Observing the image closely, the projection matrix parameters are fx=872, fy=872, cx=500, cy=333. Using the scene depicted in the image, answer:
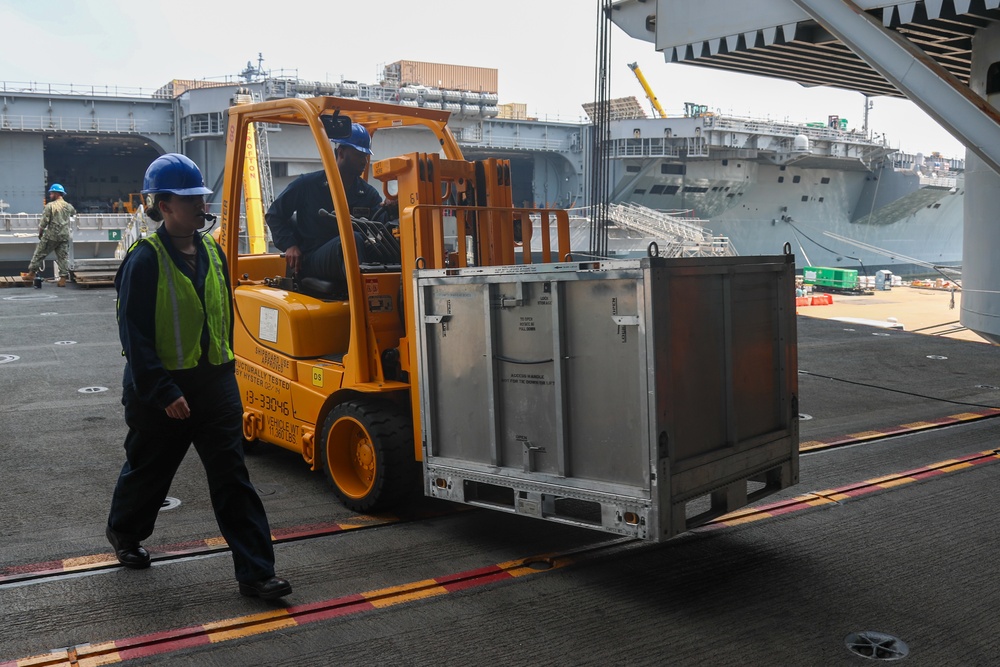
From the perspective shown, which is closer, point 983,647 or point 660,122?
point 983,647

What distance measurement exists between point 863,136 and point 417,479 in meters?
51.5

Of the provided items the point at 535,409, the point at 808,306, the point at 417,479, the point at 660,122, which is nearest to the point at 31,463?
the point at 417,479

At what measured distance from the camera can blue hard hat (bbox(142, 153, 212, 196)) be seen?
4.12 metres

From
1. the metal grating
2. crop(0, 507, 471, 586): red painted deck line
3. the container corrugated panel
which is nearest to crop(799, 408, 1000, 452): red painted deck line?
crop(0, 507, 471, 586): red painted deck line

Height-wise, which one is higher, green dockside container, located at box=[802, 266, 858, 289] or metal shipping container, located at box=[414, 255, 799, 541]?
metal shipping container, located at box=[414, 255, 799, 541]

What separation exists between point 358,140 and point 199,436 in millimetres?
2857

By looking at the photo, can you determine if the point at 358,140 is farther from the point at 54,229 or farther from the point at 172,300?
the point at 54,229

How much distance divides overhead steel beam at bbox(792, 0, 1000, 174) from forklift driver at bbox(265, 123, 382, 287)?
735 cm

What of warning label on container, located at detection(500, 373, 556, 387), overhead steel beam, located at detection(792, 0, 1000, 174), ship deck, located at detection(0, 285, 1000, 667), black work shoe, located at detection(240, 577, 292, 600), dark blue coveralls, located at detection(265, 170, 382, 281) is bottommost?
ship deck, located at detection(0, 285, 1000, 667)

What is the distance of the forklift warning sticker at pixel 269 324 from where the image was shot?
6381 mm

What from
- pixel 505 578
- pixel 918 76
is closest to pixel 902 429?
pixel 918 76

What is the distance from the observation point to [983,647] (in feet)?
12.5

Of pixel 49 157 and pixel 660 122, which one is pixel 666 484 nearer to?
pixel 660 122

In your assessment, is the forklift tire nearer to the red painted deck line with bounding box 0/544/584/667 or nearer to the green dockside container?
the red painted deck line with bounding box 0/544/584/667
